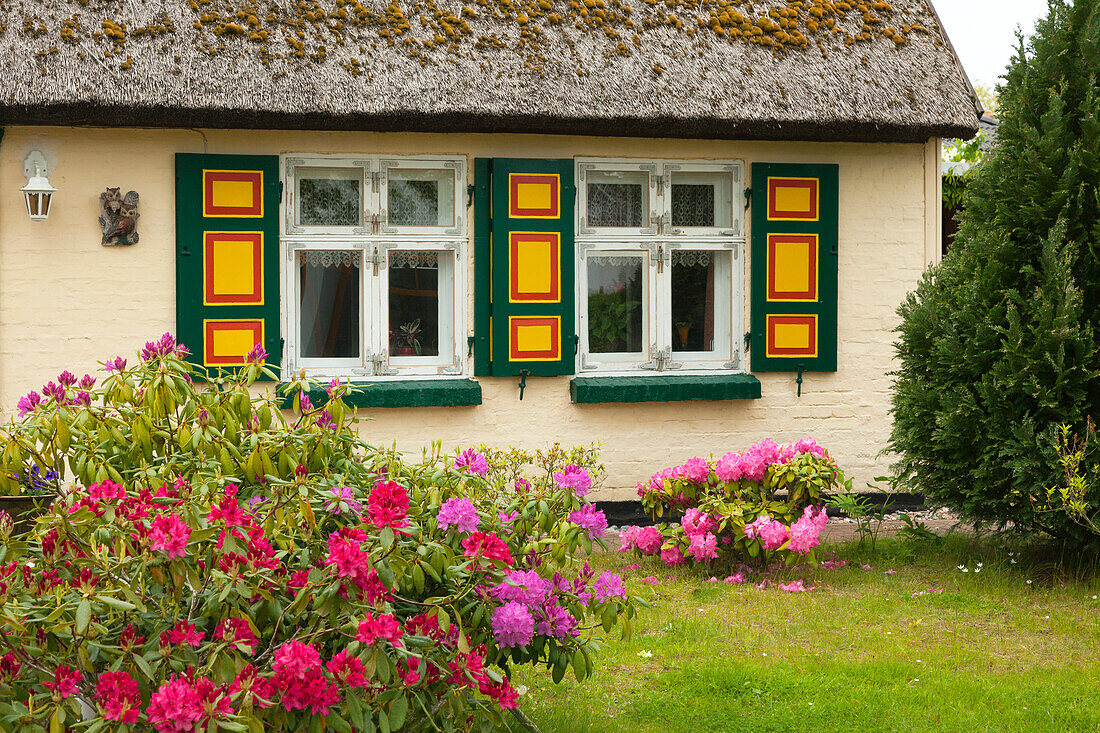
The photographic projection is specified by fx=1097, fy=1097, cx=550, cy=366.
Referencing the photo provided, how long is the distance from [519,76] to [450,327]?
1697 millimetres

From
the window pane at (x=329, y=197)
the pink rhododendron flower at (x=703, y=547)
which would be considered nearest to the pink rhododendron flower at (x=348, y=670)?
the pink rhododendron flower at (x=703, y=547)

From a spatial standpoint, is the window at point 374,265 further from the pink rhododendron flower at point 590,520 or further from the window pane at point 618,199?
the pink rhododendron flower at point 590,520

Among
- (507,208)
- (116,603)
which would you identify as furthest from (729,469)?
(116,603)

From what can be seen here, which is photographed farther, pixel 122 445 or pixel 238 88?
pixel 238 88

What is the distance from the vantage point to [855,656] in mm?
4539

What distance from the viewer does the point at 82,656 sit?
243 centimetres

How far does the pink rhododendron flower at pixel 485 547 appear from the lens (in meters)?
2.75

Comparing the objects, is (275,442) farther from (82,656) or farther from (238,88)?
(238,88)

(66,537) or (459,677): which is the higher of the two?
(66,537)

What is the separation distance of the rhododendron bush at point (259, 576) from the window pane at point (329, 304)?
151 inches

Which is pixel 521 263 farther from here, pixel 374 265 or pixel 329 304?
pixel 329 304

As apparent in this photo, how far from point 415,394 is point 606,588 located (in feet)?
13.4

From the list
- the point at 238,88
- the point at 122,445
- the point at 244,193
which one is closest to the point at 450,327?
the point at 244,193

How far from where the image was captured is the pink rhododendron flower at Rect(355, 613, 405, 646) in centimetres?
242
